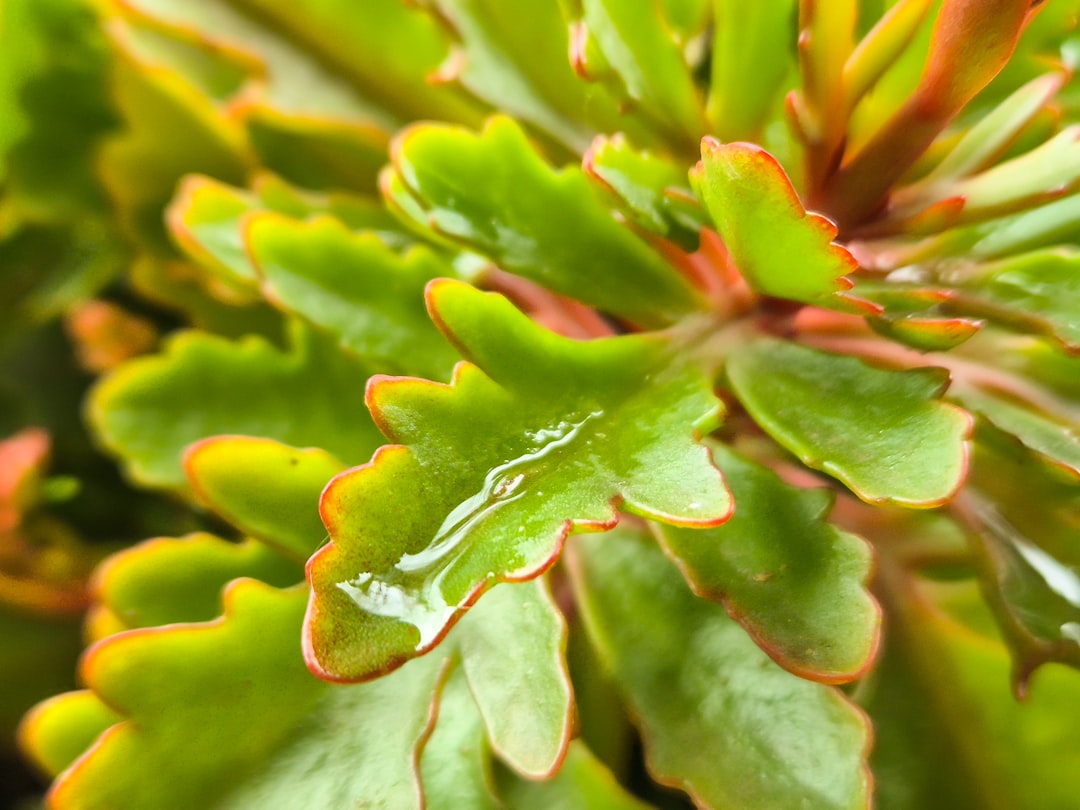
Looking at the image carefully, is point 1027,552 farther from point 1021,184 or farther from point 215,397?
point 215,397

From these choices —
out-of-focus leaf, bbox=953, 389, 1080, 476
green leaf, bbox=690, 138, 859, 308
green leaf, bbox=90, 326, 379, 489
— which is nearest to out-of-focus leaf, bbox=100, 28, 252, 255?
green leaf, bbox=90, 326, 379, 489

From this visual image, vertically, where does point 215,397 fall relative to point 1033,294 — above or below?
below

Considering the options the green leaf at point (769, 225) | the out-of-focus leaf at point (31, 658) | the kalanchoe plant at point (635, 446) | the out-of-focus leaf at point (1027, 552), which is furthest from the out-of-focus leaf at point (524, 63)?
the out-of-focus leaf at point (31, 658)

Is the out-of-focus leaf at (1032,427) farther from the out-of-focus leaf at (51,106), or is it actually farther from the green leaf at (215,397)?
the out-of-focus leaf at (51,106)

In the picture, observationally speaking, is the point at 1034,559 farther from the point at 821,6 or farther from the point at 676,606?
the point at 821,6

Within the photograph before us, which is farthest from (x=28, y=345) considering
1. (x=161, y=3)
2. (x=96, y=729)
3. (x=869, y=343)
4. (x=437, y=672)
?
(x=869, y=343)

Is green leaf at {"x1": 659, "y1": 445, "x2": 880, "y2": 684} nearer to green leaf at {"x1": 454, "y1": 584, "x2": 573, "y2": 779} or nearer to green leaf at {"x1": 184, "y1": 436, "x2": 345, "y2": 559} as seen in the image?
green leaf at {"x1": 454, "y1": 584, "x2": 573, "y2": 779}

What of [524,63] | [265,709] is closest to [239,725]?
[265,709]
